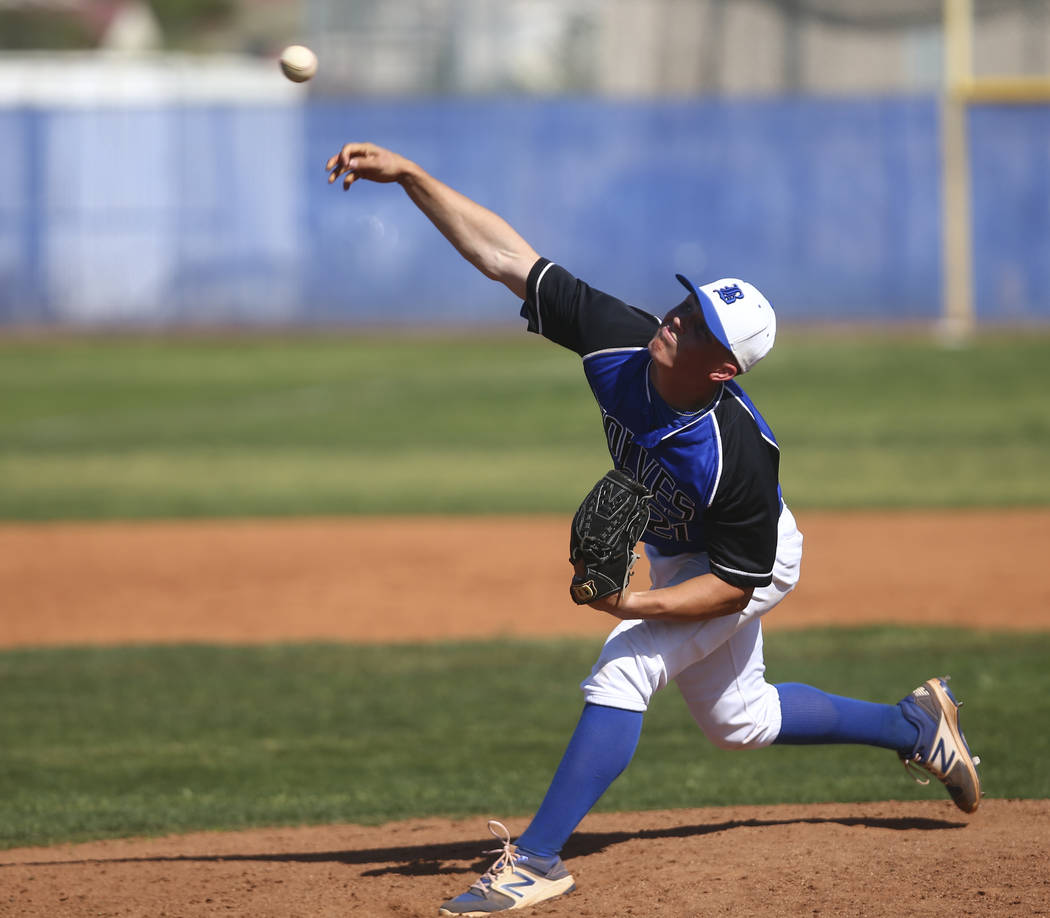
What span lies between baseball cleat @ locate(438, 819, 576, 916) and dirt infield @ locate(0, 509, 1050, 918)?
0.06 m

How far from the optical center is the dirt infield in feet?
12.8

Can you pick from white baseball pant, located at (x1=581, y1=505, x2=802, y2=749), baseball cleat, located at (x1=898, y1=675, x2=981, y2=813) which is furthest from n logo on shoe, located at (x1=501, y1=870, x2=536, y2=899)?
baseball cleat, located at (x1=898, y1=675, x2=981, y2=813)

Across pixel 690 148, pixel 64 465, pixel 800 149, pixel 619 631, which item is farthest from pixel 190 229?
pixel 619 631

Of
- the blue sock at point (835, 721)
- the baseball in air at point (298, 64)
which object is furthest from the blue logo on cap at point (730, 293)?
the baseball in air at point (298, 64)

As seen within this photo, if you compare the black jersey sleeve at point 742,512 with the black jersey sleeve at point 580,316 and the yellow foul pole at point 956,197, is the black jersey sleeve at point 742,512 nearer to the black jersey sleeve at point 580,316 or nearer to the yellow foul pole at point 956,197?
the black jersey sleeve at point 580,316

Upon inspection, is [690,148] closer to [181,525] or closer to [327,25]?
[327,25]

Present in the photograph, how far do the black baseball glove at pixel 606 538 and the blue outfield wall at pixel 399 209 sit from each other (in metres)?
22.2

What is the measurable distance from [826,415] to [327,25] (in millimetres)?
18962

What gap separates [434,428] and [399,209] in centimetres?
1060

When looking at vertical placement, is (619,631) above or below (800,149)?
below

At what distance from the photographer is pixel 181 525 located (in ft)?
37.0

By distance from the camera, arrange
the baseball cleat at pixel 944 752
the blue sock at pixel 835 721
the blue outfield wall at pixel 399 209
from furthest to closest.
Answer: the blue outfield wall at pixel 399 209 < the baseball cleat at pixel 944 752 < the blue sock at pixel 835 721

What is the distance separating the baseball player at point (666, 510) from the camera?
3.78 meters

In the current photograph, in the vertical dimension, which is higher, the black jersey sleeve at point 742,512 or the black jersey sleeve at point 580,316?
the black jersey sleeve at point 580,316
